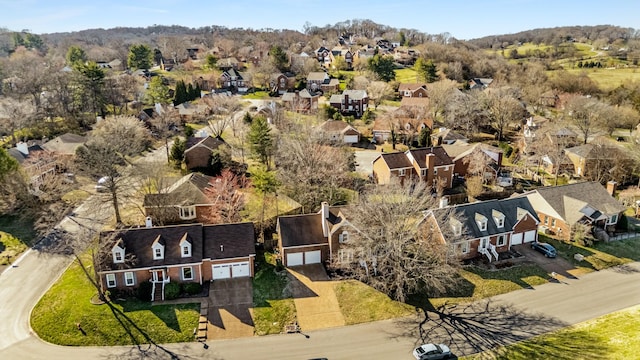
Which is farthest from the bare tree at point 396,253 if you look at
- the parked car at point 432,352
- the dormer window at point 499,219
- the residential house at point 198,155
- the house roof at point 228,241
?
the residential house at point 198,155

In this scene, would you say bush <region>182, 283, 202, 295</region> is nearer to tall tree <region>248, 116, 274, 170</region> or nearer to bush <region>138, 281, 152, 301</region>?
bush <region>138, 281, 152, 301</region>

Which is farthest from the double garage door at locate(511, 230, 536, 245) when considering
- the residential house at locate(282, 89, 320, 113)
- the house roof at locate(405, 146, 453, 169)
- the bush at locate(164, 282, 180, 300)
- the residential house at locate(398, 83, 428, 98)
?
the residential house at locate(398, 83, 428, 98)

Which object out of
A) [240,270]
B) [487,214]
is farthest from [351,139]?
[240,270]

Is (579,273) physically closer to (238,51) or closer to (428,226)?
(428,226)

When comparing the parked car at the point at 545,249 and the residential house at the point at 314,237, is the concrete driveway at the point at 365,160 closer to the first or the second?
the residential house at the point at 314,237

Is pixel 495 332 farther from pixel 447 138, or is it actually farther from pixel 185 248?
pixel 447 138
